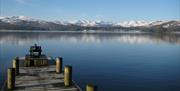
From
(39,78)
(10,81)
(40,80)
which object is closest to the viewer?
(10,81)

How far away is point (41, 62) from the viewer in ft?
107

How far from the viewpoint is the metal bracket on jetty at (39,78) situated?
2198cm

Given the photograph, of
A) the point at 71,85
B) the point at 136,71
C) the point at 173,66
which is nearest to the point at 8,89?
the point at 71,85

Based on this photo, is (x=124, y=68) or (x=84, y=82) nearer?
(x=84, y=82)

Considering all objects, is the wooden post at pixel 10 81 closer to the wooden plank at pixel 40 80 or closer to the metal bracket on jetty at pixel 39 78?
the metal bracket on jetty at pixel 39 78

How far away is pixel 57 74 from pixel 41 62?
16.9 ft

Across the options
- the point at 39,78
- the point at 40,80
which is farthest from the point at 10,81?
the point at 39,78

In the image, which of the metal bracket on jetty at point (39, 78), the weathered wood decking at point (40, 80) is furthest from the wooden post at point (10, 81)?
the weathered wood decking at point (40, 80)

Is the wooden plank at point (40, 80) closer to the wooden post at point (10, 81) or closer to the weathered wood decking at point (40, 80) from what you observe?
the weathered wood decking at point (40, 80)

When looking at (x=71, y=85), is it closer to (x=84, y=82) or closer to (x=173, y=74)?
(x=84, y=82)

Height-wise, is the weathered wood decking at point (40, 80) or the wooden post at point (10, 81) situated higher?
the wooden post at point (10, 81)

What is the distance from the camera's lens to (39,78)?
25.8m

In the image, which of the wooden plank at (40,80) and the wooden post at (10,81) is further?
the wooden plank at (40,80)

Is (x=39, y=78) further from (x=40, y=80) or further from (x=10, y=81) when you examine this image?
(x=10, y=81)
